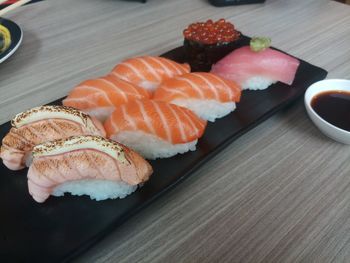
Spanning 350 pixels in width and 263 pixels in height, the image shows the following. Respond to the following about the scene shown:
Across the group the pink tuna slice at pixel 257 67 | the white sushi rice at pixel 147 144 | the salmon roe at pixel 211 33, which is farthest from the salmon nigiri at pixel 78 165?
the salmon roe at pixel 211 33

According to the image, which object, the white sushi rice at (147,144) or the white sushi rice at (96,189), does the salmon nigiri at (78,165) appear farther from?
the white sushi rice at (147,144)

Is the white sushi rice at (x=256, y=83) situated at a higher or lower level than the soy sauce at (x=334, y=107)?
higher

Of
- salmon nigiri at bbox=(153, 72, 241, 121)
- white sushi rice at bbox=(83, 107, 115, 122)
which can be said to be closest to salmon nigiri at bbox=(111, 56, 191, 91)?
salmon nigiri at bbox=(153, 72, 241, 121)

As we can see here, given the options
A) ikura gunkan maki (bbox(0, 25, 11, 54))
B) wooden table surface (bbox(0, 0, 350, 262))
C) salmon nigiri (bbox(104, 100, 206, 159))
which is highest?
ikura gunkan maki (bbox(0, 25, 11, 54))

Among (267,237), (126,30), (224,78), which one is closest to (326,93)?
(224,78)

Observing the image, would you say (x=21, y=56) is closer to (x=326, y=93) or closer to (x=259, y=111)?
(x=259, y=111)

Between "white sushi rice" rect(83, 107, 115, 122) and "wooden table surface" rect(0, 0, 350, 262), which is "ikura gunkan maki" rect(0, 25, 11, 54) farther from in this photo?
"white sushi rice" rect(83, 107, 115, 122)
